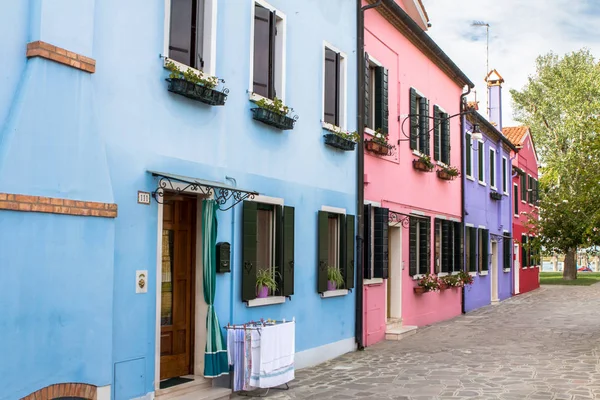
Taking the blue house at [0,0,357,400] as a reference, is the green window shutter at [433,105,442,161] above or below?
above

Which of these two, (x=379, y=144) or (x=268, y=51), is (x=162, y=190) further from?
(x=379, y=144)

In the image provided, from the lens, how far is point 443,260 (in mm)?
18547

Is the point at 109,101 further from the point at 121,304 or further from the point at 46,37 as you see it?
the point at 121,304

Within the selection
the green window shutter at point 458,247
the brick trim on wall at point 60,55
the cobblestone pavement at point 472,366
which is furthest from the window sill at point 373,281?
the brick trim on wall at point 60,55

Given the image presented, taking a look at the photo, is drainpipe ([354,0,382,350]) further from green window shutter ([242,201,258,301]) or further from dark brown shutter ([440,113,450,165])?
dark brown shutter ([440,113,450,165])

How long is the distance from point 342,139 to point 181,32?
175 inches

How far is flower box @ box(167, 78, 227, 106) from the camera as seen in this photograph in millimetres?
7730

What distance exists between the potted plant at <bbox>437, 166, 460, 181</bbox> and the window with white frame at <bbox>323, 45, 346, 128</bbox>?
6638 mm

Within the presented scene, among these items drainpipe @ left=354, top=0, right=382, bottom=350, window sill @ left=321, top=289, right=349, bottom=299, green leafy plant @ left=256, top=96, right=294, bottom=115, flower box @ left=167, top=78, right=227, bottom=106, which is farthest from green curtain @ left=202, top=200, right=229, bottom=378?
drainpipe @ left=354, top=0, right=382, bottom=350

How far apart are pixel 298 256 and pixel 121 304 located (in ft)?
13.4

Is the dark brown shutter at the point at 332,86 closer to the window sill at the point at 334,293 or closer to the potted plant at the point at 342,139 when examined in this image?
the potted plant at the point at 342,139

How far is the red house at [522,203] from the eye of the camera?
29.6 metres

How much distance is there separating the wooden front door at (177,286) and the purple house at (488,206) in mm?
12576

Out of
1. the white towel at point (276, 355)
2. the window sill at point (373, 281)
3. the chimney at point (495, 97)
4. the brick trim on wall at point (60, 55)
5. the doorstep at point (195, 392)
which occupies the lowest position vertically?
the doorstep at point (195, 392)
